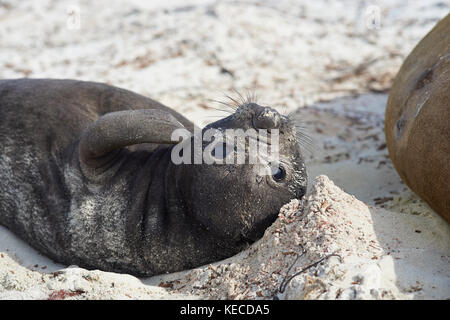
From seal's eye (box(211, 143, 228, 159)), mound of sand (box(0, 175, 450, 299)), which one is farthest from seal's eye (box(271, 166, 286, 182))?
seal's eye (box(211, 143, 228, 159))

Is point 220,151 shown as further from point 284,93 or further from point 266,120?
point 284,93

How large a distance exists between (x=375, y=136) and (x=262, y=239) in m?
2.82

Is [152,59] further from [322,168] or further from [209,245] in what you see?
[209,245]

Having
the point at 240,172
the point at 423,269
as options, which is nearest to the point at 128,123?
the point at 240,172

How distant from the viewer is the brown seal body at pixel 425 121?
3109 millimetres

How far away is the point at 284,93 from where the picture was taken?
6.17 m

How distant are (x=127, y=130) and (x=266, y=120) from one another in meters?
0.73

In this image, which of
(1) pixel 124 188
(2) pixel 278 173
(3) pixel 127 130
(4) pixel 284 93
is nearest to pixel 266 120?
(2) pixel 278 173

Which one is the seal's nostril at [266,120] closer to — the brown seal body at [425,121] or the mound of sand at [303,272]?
the mound of sand at [303,272]

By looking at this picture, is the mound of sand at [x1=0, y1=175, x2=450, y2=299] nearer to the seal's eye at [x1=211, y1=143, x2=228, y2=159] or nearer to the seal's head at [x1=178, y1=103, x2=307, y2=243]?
the seal's head at [x1=178, y1=103, x2=307, y2=243]

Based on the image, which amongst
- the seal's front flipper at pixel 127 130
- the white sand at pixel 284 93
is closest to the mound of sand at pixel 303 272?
the white sand at pixel 284 93

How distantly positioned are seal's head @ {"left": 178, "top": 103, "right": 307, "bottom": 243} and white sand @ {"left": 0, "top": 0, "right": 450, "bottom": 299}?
10cm

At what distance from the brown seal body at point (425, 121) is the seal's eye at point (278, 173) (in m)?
0.86
